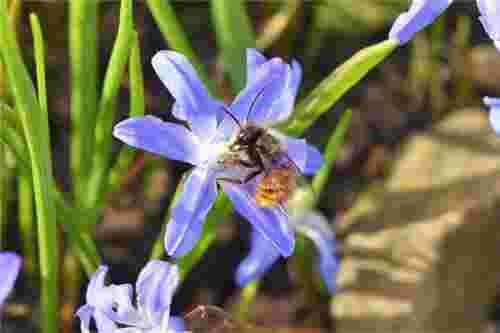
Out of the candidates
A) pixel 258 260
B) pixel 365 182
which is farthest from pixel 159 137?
pixel 365 182

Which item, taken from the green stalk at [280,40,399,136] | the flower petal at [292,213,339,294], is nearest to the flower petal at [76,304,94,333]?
the green stalk at [280,40,399,136]

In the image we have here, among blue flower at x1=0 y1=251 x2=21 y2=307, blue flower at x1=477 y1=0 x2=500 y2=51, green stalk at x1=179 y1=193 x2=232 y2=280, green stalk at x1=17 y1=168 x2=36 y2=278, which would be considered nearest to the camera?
blue flower at x1=0 y1=251 x2=21 y2=307

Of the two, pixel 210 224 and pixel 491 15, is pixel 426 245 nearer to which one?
pixel 210 224

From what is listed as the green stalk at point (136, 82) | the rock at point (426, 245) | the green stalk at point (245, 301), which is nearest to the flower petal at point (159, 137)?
the green stalk at point (136, 82)

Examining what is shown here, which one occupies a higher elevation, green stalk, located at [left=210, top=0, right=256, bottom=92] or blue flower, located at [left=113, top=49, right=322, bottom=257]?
green stalk, located at [left=210, top=0, right=256, bottom=92]

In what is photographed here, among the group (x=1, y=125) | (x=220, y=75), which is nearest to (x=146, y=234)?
(x=220, y=75)

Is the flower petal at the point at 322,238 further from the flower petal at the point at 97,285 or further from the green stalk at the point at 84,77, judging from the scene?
the flower petal at the point at 97,285

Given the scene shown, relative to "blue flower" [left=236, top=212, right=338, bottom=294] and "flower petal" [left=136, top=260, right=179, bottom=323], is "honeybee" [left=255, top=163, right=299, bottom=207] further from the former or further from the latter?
"blue flower" [left=236, top=212, right=338, bottom=294]
